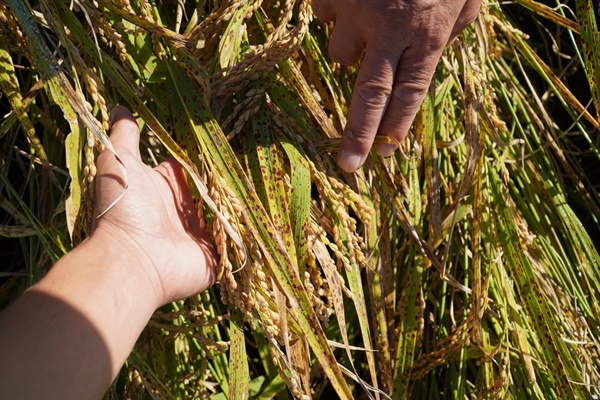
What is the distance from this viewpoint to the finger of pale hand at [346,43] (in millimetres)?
1299

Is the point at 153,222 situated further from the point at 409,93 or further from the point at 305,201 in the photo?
the point at 409,93

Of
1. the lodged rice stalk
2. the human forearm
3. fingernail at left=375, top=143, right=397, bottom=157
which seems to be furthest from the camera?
fingernail at left=375, top=143, right=397, bottom=157

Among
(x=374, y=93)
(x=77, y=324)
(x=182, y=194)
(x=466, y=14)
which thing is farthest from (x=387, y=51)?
(x=77, y=324)

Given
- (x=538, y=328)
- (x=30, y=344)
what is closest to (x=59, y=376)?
(x=30, y=344)

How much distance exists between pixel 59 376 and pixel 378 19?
0.78 m

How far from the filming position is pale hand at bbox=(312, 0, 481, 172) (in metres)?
1.23

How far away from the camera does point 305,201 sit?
132cm

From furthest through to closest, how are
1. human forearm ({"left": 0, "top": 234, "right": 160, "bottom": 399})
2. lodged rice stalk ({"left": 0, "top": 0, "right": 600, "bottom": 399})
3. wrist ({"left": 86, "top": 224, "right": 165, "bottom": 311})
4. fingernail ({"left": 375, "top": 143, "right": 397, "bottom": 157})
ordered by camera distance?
Result: fingernail ({"left": 375, "top": 143, "right": 397, "bottom": 157})
lodged rice stalk ({"left": 0, "top": 0, "right": 600, "bottom": 399})
wrist ({"left": 86, "top": 224, "right": 165, "bottom": 311})
human forearm ({"left": 0, "top": 234, "right": 160, "bottom": 399})

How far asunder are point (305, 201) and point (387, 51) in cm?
31

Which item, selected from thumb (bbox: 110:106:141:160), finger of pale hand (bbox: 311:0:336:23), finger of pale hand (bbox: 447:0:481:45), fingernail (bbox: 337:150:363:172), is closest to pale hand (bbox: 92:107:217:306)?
thumb (bbox: 110:106:141:160)

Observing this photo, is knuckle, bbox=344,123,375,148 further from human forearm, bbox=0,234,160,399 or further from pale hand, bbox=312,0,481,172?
human forearm, bbox=0,234,160,399

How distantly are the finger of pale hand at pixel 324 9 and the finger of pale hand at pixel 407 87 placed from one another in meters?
0.17

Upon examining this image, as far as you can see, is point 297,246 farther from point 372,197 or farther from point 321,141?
point 372,197

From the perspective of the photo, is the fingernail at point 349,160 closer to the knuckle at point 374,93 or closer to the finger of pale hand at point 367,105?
the finger of pale hand at point 367,105
